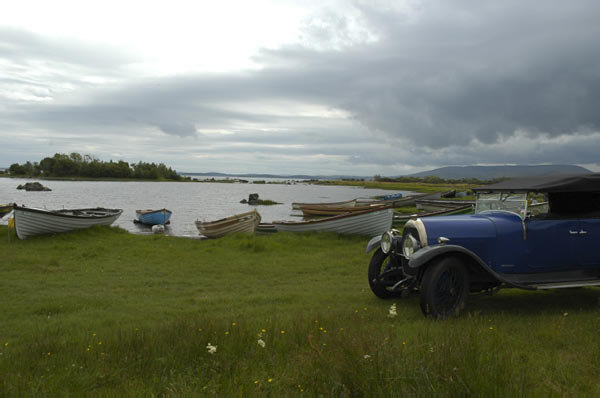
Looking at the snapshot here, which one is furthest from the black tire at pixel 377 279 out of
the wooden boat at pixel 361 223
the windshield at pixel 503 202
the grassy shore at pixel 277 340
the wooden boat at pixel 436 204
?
the wooden boat at pixel 436 204

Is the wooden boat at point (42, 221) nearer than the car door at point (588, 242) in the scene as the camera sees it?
No

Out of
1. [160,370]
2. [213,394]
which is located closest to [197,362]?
[160,370]

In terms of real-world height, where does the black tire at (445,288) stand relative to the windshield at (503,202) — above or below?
below

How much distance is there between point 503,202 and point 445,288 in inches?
81.2

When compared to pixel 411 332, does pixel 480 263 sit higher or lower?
higher

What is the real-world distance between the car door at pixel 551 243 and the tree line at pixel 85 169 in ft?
546

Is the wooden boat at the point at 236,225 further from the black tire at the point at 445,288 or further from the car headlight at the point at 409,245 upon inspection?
the black tire at the point at 445,288

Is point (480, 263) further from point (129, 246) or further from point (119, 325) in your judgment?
point (129, 246)

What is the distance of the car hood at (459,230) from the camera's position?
6602 mm

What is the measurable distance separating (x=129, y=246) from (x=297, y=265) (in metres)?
7.14

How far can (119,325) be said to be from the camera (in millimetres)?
6273

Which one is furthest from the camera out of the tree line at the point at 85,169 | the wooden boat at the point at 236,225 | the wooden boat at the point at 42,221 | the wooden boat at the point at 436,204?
the tree line at the point at 85,169

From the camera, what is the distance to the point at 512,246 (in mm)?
6734

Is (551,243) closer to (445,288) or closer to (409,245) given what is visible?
(445,288)
